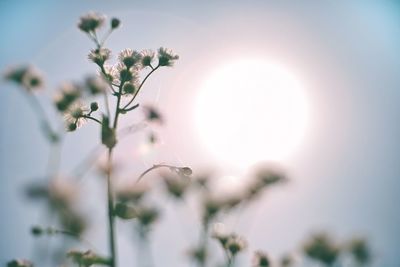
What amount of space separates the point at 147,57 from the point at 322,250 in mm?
2840

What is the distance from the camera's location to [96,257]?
3.98m

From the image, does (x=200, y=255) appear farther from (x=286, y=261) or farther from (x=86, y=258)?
(x=86, y=258)

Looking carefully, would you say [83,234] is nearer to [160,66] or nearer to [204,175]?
[160,66]

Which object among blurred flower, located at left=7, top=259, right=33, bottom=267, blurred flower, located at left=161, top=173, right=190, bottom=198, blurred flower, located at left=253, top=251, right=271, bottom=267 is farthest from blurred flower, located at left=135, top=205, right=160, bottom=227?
blurred flower, located at left=7, top=259, right=33, bottom=267

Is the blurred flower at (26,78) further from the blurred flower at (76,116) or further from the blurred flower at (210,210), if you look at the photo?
the blurred flower at (210,210)

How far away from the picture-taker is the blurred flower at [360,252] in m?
6.38

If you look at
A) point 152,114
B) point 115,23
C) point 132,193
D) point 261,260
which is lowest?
point 261,260

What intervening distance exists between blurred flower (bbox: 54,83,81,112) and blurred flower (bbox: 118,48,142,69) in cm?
103

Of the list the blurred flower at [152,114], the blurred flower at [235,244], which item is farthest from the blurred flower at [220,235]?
the blurred flower at [152,114]

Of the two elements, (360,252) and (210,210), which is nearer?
(210,210)

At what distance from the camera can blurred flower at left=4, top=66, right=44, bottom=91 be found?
4570mm

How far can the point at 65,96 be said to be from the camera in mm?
4336

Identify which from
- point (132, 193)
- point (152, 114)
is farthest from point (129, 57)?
point (132, 193)

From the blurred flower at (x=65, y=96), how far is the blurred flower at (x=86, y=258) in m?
1.22
